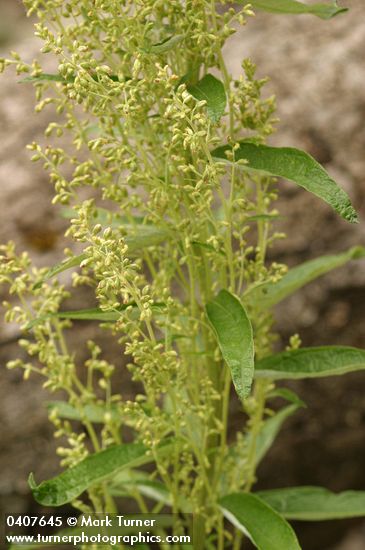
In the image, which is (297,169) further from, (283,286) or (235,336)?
(283,286)

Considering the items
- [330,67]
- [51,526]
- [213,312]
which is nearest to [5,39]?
[330,67]

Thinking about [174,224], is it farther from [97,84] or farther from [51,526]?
[51,526]

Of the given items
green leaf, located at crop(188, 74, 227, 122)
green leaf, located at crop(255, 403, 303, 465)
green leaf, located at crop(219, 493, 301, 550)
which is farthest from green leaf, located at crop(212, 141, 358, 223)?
green leaf, located at crop(255, 403, 303, 465)

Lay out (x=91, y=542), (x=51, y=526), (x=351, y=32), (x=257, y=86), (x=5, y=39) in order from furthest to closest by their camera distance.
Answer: (x=5, y=39) < (x=351, y=32) < (x=51, y=526) < (x=91, y=542) < (x=257, y=86)

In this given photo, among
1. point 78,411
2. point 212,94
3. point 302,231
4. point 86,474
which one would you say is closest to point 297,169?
point 212,94

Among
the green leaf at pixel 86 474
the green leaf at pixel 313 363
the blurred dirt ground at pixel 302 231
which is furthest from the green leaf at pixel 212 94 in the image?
the blurred dirt ground at pixel 302 231
